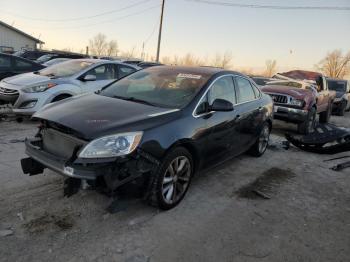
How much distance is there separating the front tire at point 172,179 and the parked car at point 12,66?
7.02m

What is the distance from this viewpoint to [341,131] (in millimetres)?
7391

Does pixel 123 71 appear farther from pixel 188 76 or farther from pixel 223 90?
pixel 223 90

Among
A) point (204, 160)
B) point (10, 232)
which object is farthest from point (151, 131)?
point (10, 232)

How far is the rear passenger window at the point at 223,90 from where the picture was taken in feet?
14.8

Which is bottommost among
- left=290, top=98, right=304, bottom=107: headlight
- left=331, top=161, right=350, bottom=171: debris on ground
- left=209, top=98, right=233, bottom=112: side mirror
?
left=331, top=161, right=350, bottom=171: debris on ground

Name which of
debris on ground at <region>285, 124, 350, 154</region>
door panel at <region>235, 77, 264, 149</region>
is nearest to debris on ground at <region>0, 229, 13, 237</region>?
door panel at <region>235, 77, 264, 149</region>

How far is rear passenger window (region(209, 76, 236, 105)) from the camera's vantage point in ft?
14.8

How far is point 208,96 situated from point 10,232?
8.97 ft

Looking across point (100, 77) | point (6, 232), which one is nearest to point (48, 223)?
point (6, 232)

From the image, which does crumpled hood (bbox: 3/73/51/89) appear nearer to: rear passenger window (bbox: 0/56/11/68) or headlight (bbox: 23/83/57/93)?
headlight (bbox: 23/83/57/93)

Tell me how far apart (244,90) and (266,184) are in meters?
1.59

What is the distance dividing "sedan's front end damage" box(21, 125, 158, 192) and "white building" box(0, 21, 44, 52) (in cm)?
3428

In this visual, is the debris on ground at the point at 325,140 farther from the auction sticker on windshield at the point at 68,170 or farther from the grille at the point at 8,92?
the grille at the point at 8,92

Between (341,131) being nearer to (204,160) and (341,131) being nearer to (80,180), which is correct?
(204,160)
